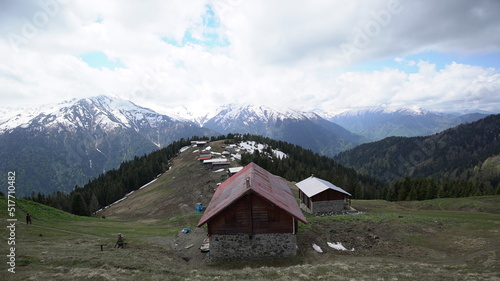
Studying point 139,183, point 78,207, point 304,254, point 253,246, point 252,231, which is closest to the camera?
point 252,231

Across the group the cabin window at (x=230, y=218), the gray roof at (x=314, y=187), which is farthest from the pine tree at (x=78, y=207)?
the cabin window at (x=230, y=218)

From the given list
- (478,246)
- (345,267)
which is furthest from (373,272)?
(478,246)

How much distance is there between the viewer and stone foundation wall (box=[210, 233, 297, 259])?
2497 centimetres

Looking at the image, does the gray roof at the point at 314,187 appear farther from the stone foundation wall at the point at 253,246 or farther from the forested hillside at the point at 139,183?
the forested hillside at the point at 139,183

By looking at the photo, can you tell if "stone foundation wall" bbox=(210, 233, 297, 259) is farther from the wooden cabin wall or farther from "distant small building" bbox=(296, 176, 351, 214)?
"distant small building" bbox=(296, 176, 351, 214)

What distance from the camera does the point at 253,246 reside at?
24984 millimetres

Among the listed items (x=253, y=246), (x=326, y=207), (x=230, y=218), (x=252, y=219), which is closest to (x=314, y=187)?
(x=326, y=207)

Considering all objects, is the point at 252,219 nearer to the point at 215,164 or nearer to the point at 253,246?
the point at 253,246

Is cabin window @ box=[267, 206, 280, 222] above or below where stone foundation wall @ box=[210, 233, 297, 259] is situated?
above

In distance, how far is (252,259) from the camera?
81.5 feet

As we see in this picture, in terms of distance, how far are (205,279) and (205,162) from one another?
8556cm

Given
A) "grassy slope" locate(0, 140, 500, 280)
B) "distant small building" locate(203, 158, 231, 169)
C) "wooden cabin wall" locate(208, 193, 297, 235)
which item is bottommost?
"grassy slope" locate(0, 140, 500, 280)

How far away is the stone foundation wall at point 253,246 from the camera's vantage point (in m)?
25.0

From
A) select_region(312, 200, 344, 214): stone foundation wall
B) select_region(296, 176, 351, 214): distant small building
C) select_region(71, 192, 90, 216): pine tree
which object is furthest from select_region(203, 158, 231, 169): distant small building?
select_region(312, 200, 344, 214): stone foundation wall
